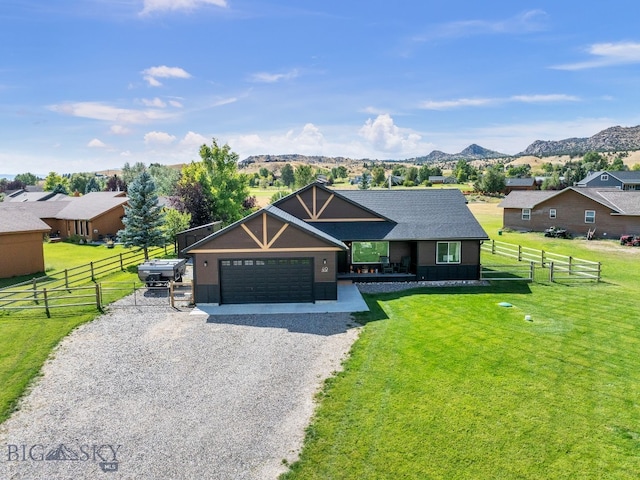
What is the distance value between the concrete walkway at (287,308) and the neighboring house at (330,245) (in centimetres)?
35

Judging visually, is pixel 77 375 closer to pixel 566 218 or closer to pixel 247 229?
pixel 247 229

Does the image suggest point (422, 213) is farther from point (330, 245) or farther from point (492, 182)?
point (492, 182)

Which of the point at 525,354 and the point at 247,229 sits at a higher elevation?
the point at 247,229

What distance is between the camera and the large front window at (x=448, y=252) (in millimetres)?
22828

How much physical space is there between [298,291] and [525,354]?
9.38 m

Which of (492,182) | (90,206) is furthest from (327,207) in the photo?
(492,182)

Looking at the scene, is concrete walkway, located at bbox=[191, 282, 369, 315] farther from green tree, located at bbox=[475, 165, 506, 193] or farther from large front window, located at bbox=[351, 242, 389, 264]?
green tree, located at bbox=[475, 165, 506, 193]

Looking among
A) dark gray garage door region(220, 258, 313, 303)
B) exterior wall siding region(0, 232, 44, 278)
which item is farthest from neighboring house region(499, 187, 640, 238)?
exterior wall siding region(0, 232, 44, 278)

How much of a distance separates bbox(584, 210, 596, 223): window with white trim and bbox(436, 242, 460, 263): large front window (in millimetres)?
25557

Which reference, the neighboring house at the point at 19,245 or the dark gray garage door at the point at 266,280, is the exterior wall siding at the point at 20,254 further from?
the dark gray garage door at the point at 266,280

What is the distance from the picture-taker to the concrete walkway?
17.5m

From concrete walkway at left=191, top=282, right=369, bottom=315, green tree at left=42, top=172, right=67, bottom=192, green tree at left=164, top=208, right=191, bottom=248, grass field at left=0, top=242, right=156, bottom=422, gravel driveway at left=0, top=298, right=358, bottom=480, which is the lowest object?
gravel driveway at left=0, top=298, right=358, bottom=480

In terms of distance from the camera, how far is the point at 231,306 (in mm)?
18375

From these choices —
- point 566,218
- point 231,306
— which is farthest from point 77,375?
point 566,218
